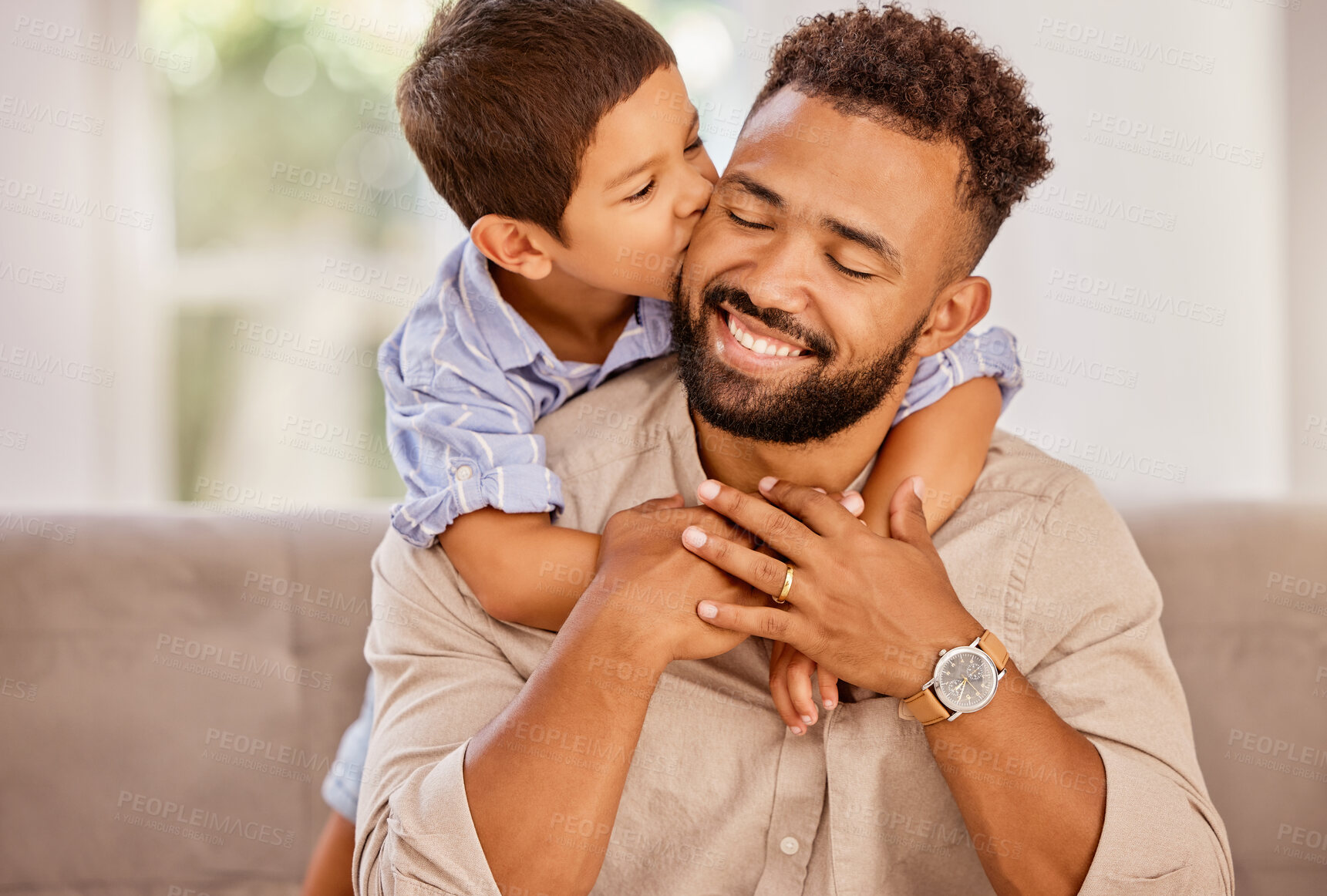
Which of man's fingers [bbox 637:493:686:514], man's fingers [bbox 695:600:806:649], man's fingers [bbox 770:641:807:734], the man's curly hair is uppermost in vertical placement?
the man's curly hair

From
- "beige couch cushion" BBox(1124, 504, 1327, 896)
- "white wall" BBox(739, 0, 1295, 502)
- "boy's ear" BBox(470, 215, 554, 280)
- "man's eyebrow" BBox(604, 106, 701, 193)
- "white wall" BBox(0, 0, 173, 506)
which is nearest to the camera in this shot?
"man's eyebrow" BBox(604, 106, 701, 193)

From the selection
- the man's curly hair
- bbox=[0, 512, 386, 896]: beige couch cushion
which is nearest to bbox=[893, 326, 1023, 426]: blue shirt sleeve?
the man's curly hair

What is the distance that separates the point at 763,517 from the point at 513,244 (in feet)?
2.21

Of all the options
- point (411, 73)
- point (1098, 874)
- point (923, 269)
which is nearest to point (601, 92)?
point (411, 73)

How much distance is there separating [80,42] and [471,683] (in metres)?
3.48

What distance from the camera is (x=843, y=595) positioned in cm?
148

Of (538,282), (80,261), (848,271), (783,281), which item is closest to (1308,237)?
(848,271)

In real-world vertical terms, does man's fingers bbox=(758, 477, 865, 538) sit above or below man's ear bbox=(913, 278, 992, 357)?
below

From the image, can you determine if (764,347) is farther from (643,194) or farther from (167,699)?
(167,699)

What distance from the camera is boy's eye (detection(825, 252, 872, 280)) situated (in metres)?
1.66

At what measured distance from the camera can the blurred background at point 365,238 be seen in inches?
104

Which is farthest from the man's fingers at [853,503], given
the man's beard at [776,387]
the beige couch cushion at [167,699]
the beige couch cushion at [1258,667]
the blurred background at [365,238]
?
the beige couch cushion at [167,699]

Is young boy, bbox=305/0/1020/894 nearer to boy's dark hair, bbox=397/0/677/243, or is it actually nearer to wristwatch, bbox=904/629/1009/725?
boy's dark hair, bbox=397/0/677/243

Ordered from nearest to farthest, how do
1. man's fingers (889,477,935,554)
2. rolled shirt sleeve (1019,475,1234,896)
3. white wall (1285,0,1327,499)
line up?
rolled shirt sleeve (1019,475,1234,896)
man's fingers (889,477,935,554)
white wall (1285,0,1327,499)
